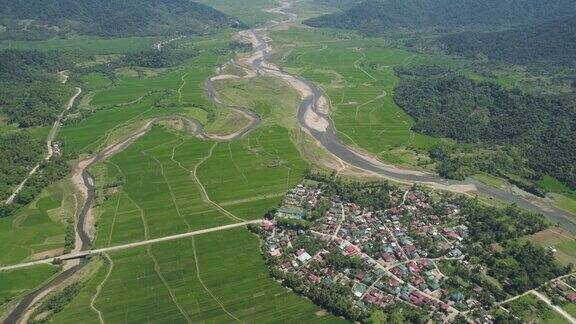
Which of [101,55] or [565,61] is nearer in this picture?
[565,61]

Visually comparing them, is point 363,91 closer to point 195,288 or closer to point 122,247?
point 122,247

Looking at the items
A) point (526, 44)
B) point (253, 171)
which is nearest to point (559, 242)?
point (253, 171)

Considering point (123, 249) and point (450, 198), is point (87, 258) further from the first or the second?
point (450, 198)

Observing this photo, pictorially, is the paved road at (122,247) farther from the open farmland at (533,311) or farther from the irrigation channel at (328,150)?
the open farmland at (533,311)

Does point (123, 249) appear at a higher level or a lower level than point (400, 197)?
lower

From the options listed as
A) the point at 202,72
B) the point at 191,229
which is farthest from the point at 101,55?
the point at 191,229

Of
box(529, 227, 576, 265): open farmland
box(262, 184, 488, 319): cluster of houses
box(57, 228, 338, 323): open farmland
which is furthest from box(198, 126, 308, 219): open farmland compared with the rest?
box(529, 227, 576, 265): open farmland
